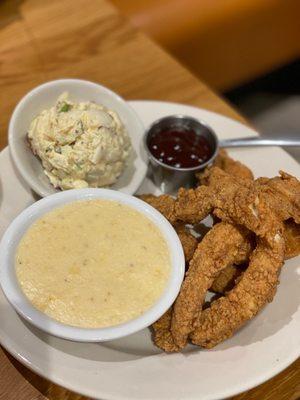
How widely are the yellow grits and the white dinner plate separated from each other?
163 millimetres

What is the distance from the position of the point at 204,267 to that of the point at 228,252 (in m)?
0.11

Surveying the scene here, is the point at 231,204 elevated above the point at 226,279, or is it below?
above

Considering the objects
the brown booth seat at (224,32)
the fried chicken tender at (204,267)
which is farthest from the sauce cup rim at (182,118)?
the brown booth seat at (224,32)

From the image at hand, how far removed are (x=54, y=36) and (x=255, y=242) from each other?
173 cm

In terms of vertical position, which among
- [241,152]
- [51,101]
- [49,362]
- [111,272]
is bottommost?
[241,152]

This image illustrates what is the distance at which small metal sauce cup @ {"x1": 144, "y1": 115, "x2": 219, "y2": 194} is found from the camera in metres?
2.27

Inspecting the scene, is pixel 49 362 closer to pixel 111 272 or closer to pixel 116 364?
pixel 116 364

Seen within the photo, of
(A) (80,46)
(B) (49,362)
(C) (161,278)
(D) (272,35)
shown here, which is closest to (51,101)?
(A) (80,46)

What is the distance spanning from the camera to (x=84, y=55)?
2.89m

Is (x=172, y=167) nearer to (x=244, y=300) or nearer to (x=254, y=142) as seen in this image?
(x=254, y=142)

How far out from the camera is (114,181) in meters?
2.23

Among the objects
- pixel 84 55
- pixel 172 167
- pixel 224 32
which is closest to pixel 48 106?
pixel 172 167

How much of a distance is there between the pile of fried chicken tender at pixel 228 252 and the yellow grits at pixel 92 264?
5.5 inches

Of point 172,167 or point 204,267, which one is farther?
point 172,167
